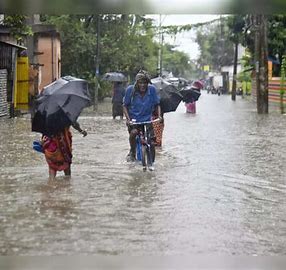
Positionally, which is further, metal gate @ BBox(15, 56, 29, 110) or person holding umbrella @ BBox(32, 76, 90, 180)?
metal gate @ BBox(15, 56, 29, 110)

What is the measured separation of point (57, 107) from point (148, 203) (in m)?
2.17

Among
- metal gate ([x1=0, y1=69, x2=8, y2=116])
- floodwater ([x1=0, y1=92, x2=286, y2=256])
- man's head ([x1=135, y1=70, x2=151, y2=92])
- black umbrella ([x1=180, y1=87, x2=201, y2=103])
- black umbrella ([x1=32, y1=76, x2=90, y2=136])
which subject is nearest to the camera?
floodwater ([x1=0, y1=92, x2=286, y2=256])

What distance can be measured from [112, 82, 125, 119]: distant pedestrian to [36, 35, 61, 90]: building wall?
12672mm

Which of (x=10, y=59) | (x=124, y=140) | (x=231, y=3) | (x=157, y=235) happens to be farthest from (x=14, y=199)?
(x=10, y=59)

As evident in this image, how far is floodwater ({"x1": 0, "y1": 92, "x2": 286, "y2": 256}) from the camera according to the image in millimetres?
6016

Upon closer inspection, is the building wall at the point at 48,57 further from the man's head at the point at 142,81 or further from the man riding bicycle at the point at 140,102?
the man's head at the point at 142,81

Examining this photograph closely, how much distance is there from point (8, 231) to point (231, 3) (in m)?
3.16

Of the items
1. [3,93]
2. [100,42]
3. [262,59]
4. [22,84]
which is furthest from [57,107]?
[100,42]

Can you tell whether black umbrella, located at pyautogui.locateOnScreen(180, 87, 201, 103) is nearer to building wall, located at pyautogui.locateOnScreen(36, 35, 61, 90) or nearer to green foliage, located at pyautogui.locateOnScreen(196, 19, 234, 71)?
building wall, located at pyautogui.locateOnScreen(36, 35, 61, 90)

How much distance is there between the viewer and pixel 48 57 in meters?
36.2

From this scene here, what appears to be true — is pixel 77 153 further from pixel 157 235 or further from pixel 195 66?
pixel 195 66

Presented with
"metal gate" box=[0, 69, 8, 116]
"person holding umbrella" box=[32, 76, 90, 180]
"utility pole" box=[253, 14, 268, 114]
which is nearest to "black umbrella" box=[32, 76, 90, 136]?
"person holding umbrella" box=[32, 76, 90, 180]

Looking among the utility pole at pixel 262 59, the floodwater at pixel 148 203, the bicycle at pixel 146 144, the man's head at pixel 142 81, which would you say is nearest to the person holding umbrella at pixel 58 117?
the floodwater at pixel 148 203

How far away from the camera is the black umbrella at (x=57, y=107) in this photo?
9109mm
